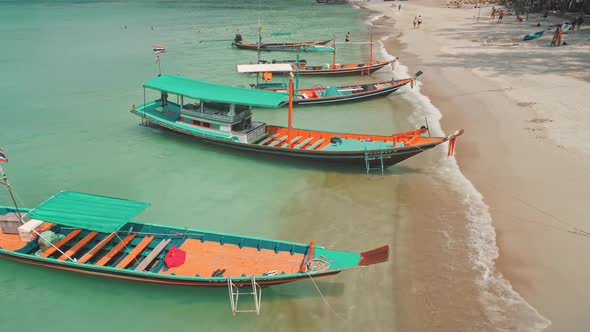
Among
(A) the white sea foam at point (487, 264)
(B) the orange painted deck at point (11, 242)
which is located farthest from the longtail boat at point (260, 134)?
(B) the orange painted deck at point (11, 242)

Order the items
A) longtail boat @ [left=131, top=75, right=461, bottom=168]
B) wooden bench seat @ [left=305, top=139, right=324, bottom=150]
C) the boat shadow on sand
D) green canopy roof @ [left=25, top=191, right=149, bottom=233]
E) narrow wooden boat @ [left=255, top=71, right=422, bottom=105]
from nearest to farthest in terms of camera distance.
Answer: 1. green canopy roof @ [left=25, top=191, right=149, bottom=233]
2. longtail boat @ [left=131, top=75, right=461, bottom=168]
3. the boat shadow on sand
4. wooden bench seat @ [left=305, top=139, right=324, bottom=150]
5. narrow wooden boat @ [left=255, top=71, right=422, bottom=105]

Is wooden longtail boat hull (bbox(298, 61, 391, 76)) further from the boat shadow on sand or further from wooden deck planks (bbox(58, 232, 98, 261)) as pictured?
wooden deck planks (bbox(58, 232, 98, 261))

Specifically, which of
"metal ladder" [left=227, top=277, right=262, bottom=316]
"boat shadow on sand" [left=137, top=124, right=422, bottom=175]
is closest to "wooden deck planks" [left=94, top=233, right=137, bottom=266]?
"metal ladder" [left=227, top=277, right=262, bottom=316]

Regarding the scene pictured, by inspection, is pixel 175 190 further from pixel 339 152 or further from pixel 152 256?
pixel 339 152

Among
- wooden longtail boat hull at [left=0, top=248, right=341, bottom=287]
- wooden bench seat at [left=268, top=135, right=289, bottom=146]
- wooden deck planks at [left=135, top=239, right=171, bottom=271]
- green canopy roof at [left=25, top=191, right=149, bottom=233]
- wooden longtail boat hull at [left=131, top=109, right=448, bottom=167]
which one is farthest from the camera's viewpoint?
wooden bench seat at [left=268, top=135, right=289, bottom=146]

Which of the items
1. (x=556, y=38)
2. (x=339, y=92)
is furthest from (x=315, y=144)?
(x=556, y=38)

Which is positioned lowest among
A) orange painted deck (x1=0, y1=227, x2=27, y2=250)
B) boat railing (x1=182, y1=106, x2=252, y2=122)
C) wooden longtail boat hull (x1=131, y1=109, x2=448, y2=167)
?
orange painted deck (x1=0, y1=227, x2=27, y2=250)

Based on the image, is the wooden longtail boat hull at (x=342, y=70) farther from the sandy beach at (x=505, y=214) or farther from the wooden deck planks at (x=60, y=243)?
the wooden deck planks at (x=60, y=243)

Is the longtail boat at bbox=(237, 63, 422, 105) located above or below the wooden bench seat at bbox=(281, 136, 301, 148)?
above
